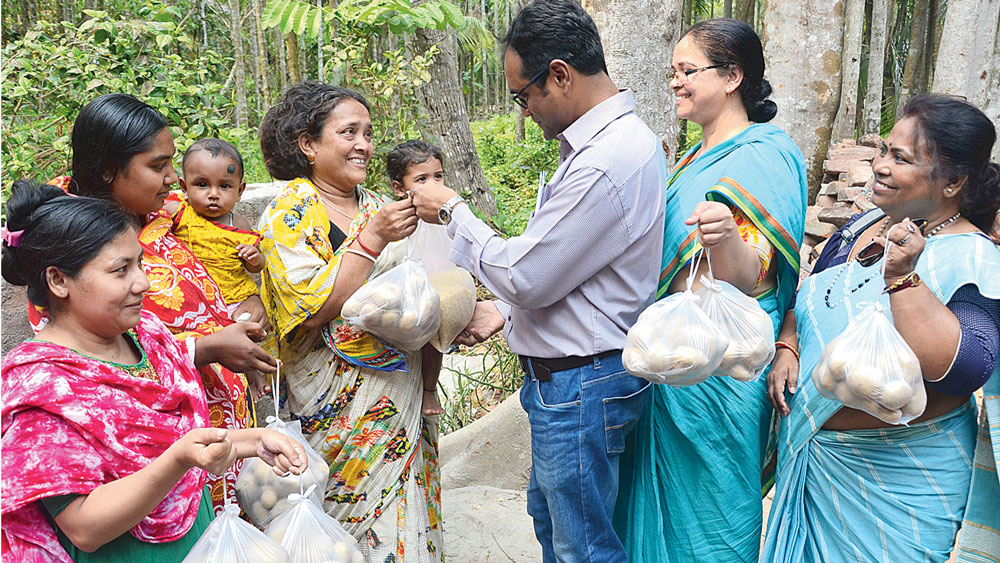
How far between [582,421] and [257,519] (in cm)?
106

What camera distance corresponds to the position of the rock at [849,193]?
6.36 meters

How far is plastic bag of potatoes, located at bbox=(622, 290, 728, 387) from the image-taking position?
6.68ft

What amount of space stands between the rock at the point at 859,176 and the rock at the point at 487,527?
4.46 meters

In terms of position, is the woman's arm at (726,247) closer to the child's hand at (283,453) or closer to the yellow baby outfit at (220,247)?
the child's hand at (283,453)

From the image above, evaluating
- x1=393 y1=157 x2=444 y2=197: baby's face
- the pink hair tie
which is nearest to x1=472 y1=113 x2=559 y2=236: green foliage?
x1=393 y1=157 x2=444 y2=197: baby's face

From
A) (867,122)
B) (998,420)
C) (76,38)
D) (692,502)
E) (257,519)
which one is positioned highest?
(76,38)

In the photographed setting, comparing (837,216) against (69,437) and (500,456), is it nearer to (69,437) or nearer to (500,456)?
(500,456)

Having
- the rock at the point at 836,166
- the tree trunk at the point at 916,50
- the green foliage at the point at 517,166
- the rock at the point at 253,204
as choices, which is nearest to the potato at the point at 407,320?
the rock at the point at 253,204

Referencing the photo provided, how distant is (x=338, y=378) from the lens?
2.64 meters

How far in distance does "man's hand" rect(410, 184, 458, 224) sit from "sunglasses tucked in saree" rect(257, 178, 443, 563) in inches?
11.1

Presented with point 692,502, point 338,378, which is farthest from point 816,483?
point 338,378

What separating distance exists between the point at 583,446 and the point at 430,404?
765 millimetres

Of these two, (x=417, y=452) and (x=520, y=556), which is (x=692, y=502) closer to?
(x=417, y=452)

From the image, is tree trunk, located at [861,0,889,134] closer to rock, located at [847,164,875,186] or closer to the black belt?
rock, located at [847,164,875,186]
